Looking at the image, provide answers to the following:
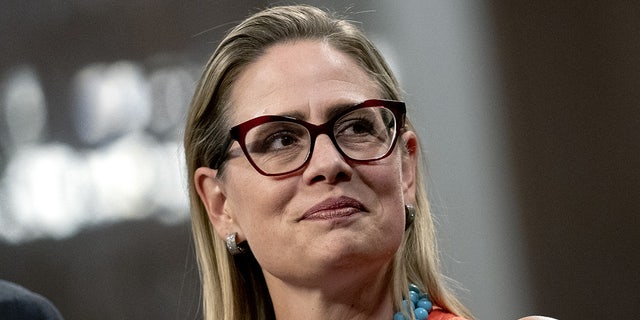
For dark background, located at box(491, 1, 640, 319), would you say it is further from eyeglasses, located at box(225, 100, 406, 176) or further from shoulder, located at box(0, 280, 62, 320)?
shoulder, located at box(0, 280, 62, 320)

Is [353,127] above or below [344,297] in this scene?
above

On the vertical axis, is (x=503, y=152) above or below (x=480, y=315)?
above

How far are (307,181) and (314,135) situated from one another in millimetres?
81

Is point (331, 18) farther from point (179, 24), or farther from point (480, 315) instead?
point (480, 315)

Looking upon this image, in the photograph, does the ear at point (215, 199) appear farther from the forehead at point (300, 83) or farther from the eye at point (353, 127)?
the eye at point (353, 127)

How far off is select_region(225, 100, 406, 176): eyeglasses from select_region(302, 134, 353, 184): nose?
10 mm

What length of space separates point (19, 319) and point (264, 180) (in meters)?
0.45

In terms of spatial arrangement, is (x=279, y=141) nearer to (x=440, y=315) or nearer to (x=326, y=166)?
(x=326, y=166)

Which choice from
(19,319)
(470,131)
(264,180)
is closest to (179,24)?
(470,131)

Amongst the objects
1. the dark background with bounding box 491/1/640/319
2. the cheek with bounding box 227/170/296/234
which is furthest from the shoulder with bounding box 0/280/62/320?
the dark background with bounding box 491/1/640/319

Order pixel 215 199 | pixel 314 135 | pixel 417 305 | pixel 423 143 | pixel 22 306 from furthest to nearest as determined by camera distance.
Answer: pixel 423 143
pixel 215 199
pixel 417 305
pixel 314 135
pixel 22 306

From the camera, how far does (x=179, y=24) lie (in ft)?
9.81

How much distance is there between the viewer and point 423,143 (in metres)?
3.27

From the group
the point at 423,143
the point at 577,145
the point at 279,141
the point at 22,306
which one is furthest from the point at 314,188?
the point at 577,145
